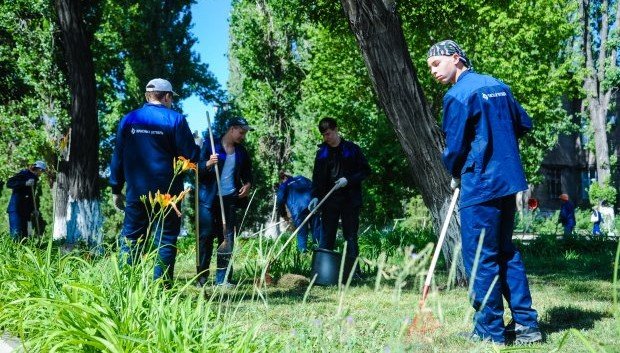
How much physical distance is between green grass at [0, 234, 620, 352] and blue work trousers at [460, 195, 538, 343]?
0.18 m

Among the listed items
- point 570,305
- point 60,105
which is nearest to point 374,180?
point 60,105

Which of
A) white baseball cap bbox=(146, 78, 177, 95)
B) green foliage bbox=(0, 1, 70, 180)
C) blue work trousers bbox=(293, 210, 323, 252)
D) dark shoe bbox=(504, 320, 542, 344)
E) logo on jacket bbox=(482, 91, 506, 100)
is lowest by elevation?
dark shoe bbox=(504, 320, 542, 344)

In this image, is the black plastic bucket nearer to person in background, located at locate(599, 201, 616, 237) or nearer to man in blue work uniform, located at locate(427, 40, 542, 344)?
man in blue work uniform, located at locate(427, 40, 542, 344)

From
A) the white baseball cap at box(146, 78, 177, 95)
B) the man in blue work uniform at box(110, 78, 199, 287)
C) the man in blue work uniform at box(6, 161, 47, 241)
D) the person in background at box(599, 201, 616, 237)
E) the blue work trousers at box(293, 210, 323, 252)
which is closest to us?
the man in blue work uniform at box(110, 78, 199, 287)

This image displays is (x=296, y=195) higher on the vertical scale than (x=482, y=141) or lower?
higher

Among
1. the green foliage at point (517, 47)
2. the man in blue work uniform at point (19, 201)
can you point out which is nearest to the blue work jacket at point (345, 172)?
the man in blue work uniform at point (19, 201)

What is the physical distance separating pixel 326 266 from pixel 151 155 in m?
2.36

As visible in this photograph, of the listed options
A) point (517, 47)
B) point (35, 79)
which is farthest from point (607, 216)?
point (35, 79)

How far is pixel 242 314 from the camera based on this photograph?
4.01 metres

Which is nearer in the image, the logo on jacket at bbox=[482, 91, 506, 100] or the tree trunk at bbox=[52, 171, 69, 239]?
the logo on jacket at bbox=[482, 91, 506, 100]

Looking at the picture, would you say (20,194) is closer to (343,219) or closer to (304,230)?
(304,230)

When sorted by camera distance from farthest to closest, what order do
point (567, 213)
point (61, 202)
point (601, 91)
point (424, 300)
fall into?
point (601, 91) → point (567, 213) → point (61, 202) → point (424, 300)

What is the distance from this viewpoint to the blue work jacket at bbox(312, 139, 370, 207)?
26.7 ft

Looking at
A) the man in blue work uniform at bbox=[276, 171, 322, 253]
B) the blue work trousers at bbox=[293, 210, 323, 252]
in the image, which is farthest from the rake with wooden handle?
the man in blue work uniform at bbox=[276, 171, 322, 253]
